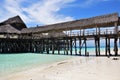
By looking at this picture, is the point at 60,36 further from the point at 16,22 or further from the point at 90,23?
the point at 16,22

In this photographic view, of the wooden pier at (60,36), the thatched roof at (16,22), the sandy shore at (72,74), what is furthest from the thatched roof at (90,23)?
the thatched roof at (16,22)

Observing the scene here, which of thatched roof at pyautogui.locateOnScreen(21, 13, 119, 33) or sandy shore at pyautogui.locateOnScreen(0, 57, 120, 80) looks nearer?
sandy shore at pyautogui.locateOnScreen(0, 57, 120, 80)

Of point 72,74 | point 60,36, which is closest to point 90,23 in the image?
point 60,36

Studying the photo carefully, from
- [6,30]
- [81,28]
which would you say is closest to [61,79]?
[81,28]

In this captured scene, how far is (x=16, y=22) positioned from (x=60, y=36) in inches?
708

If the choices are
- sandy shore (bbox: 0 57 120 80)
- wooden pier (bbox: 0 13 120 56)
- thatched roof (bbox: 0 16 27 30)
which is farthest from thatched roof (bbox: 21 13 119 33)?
thatched roof (bbox: 0 16 27 30)


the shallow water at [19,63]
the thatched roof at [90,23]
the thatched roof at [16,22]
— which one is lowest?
the shallow water at [19,63]

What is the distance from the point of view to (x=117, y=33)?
22.6 metres

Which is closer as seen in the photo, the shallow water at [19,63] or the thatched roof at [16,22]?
the shallow water at [19,63]

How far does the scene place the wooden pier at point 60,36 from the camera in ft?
79.9

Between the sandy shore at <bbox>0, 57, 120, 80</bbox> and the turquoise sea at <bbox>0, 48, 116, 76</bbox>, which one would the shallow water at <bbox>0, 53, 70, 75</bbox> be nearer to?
the turquoise sea at <bbox>0, 48, 116, 76</bbox>

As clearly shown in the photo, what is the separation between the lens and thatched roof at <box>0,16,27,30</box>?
147 ft

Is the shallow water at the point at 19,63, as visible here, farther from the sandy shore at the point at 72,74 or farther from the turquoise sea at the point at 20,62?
the sandy shore at the point at 72,74

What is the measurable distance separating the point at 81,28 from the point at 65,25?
12.2ft
